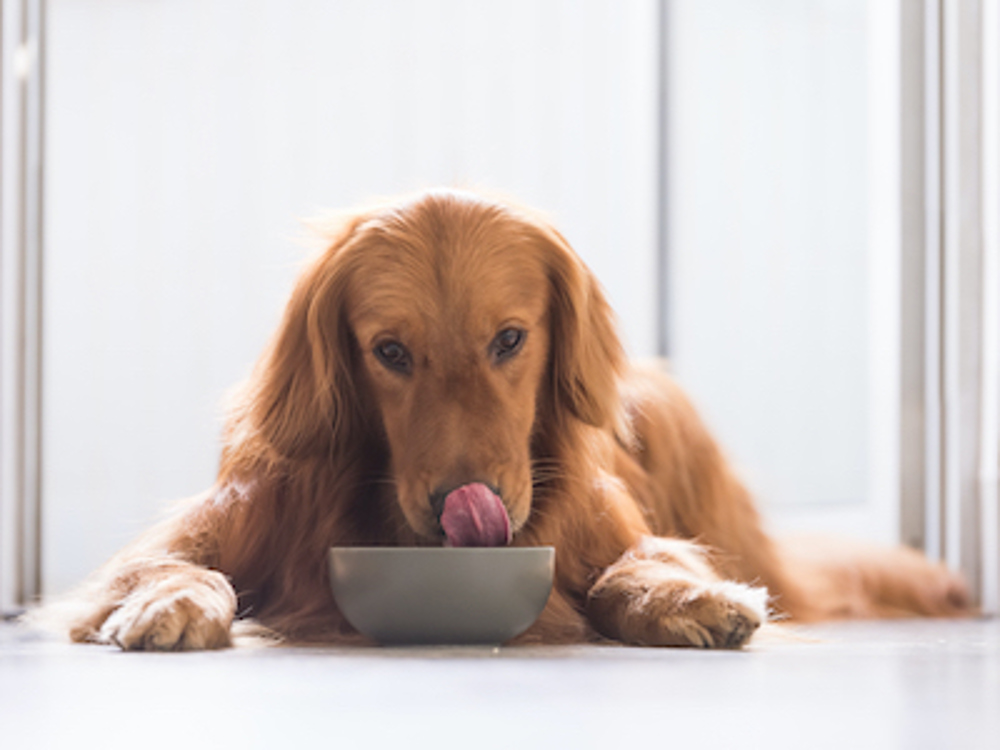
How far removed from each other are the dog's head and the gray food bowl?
7 cm

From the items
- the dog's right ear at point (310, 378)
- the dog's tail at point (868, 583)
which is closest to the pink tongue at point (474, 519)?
the dog's right ear at point (310, 378)

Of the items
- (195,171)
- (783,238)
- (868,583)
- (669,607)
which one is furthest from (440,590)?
(783,238)

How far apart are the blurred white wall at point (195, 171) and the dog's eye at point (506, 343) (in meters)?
1.45

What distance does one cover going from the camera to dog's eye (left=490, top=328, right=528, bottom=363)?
157cm

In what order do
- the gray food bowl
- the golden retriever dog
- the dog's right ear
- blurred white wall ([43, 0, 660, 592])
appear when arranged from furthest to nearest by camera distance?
blurred white wall ([43, 0, 660, 592]) → the dog's right ear → the golden retriever dog → the gray food bowl

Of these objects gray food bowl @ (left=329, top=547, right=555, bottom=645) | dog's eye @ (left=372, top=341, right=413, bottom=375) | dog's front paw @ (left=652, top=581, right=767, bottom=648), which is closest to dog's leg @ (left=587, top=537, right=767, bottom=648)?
dog's front paw @ (left=652, top=581, right=767, bottom=648)

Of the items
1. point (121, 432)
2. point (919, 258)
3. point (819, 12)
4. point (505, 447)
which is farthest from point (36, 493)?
point (819, 12)

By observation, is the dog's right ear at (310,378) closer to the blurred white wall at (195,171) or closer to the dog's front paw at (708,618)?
the dog's front paw at (708,618)

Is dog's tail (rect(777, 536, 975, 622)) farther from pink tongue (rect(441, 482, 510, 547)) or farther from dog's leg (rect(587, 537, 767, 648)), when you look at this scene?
pink tongue (rect(441, 482, 510, 547))

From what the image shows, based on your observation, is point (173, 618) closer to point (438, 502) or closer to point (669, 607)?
point (438, 502)

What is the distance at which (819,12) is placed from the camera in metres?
3.45

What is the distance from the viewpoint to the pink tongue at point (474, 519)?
53.1 inches

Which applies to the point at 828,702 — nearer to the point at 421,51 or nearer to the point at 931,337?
the point at 931,337

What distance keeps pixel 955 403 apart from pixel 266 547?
184 cm
